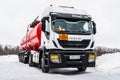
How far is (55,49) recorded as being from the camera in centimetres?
1619

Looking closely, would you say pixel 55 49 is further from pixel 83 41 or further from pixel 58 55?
pixel 83 41

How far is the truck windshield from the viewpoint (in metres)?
16.2

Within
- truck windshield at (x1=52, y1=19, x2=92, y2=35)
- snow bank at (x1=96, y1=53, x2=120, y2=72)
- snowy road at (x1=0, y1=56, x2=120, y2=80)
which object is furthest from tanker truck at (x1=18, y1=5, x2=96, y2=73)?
snow bank at (x1=96, y1=53, x2=120, y2=72)

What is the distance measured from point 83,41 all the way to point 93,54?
0.90m

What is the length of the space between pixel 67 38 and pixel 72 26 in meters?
0.80

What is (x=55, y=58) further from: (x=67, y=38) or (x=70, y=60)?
(x=67, y=38)

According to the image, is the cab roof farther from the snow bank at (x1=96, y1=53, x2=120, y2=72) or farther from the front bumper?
the snow bank at (x1=96, y1=53, x2=120, y2=72)

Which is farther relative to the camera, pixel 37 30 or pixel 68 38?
pixel 37 30

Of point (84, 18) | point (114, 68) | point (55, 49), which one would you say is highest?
point (84, 18)

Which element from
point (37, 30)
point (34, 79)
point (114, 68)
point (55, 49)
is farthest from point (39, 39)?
point (34, 79)

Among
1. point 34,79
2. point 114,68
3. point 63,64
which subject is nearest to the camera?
point 34,79

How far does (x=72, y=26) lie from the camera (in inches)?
650

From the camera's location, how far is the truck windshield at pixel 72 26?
16219 mm

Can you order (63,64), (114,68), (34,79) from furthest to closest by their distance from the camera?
(114,68)
(63,64)
(34,79)
